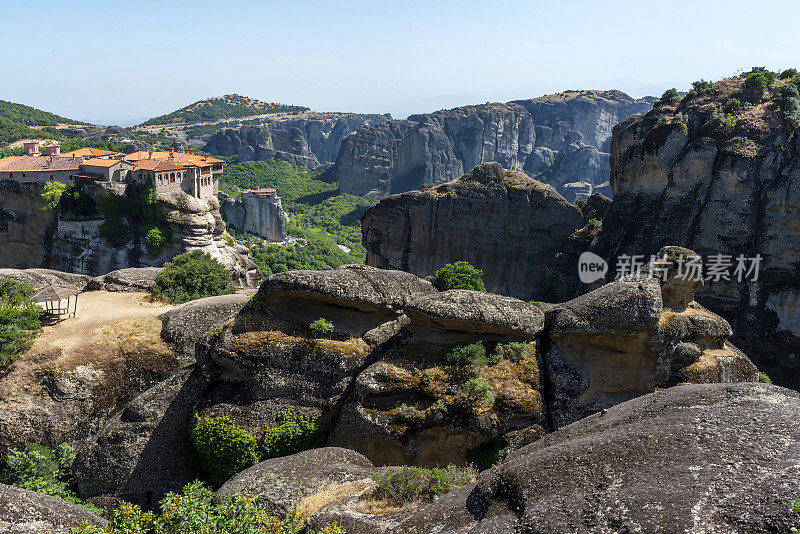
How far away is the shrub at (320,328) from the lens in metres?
17.6

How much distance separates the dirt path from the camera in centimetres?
1906

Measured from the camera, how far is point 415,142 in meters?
127

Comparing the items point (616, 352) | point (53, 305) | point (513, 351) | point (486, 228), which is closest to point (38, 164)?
point (53, 305)

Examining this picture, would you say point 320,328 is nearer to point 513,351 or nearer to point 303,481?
point 513,351

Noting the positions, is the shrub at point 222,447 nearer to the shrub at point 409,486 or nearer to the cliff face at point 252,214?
the shrub at point 409,486

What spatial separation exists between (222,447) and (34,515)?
270 inches

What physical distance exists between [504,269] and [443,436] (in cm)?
4331

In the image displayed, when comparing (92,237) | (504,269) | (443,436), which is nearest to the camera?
(443,436)

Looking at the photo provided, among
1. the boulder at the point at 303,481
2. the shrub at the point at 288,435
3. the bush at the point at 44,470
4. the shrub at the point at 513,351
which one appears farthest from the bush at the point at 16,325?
the shrub at the point at 513,351

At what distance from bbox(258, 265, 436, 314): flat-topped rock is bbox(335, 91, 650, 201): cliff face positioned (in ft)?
354

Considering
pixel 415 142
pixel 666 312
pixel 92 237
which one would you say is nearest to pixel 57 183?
pixel 92 237

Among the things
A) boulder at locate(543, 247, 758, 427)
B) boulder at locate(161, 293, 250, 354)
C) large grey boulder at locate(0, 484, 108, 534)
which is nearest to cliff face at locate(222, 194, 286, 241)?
boulder at locate(161, 293, 250, 354)

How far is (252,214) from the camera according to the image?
84.4m

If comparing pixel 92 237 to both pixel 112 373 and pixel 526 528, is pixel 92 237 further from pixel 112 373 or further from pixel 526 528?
pixel 526 528
